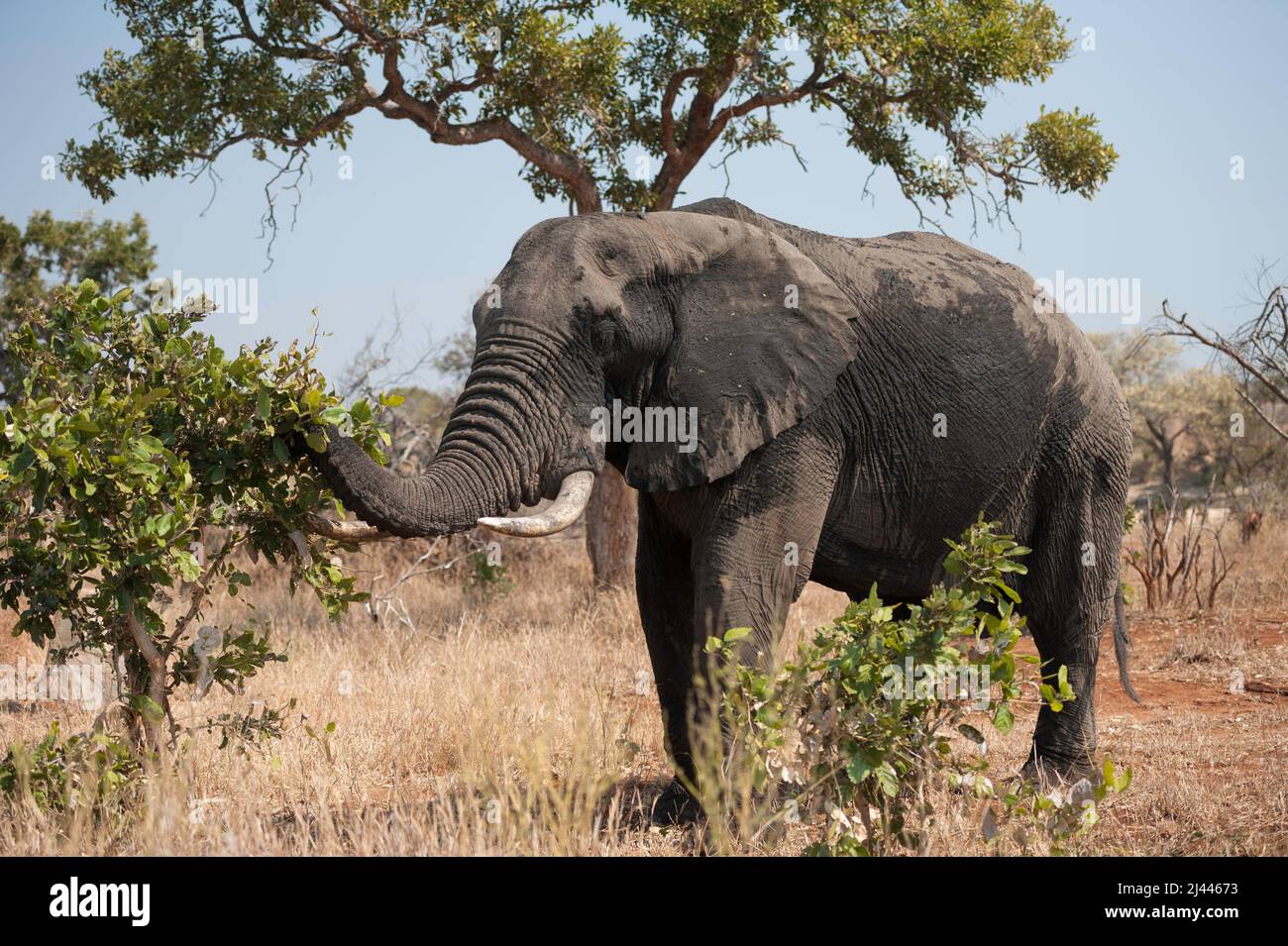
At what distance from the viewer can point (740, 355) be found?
5547mm

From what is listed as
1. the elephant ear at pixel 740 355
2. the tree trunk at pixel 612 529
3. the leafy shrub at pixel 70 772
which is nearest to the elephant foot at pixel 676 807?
the elephant ear at pixel 740 355

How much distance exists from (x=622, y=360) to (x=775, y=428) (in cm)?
72

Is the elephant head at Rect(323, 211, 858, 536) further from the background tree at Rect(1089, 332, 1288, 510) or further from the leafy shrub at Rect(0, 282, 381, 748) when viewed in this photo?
the background tree at Rect(1089, 332, 1288, 510)

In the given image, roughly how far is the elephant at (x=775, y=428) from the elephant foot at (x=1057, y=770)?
2cm

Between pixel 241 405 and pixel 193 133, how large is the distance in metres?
7.65

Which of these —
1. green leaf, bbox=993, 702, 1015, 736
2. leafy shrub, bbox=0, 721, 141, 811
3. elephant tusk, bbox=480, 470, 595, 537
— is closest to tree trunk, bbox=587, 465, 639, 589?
elephant tusk, bbox=480, 470, 595, 537

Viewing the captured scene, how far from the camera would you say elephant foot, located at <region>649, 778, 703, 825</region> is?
591 cm

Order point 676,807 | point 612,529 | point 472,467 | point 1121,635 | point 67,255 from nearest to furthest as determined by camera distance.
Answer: point 472,467 → point 676,807 → point 1121,635 → point 612,529 → point 67,255

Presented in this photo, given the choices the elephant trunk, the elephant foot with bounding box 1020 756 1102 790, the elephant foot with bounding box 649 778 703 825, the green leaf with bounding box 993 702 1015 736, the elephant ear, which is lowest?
the elephant foot with bounding box 649 778 703 825

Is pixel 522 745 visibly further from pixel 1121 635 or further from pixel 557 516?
pixel 1121 635

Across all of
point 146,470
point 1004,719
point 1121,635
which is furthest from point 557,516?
point 1121,635

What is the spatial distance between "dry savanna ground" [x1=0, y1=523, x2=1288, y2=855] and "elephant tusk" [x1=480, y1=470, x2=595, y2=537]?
0.72m
